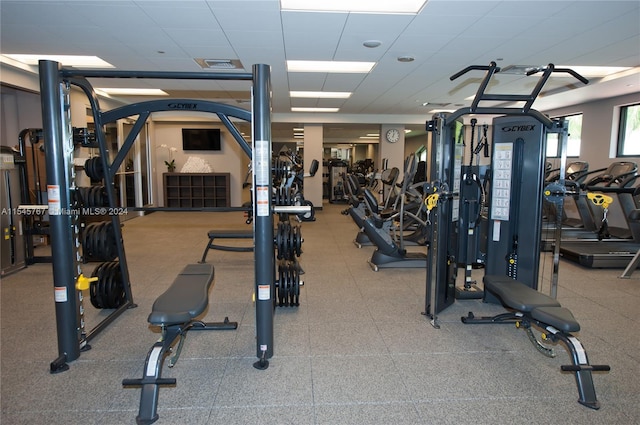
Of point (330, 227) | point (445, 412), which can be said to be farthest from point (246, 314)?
point (330, 227)

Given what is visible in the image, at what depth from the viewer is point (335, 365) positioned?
93.8 inches

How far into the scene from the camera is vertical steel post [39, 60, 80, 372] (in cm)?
221

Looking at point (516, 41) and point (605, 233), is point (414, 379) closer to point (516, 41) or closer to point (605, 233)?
point (516, 41)

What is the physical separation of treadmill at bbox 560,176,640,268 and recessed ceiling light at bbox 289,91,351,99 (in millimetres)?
4193

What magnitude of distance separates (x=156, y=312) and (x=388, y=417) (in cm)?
128

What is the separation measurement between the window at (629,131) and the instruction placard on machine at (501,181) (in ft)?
15.6

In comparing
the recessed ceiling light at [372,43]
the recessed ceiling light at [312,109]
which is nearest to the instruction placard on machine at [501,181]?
the recessed ceiling light at [372,43]

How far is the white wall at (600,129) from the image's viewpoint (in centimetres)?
663

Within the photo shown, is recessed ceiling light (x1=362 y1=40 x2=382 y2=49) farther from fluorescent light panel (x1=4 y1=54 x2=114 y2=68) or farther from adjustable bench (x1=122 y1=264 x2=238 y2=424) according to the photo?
fluorescent light panel (x1=4 y1=54 x2=114 y2=68)

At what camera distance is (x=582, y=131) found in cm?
738

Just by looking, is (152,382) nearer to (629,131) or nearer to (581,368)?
(581,368)

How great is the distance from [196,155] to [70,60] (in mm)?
5191

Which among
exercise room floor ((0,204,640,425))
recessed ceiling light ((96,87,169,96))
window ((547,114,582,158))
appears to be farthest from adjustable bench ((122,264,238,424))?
window ((547,114,582,158))

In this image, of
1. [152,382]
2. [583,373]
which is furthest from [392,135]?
[152,382]
